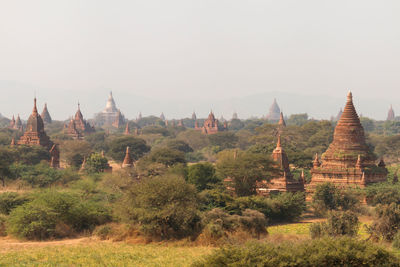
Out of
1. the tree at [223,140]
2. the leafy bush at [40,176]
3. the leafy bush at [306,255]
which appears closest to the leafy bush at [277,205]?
the leafy bush at [306,255]

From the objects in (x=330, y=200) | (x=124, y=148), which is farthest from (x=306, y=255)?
(x=124, y=148)

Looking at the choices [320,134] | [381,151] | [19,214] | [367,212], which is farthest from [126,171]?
[381,151]

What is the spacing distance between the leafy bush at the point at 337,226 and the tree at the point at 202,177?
44.6 ft

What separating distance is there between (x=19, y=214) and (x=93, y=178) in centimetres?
1896

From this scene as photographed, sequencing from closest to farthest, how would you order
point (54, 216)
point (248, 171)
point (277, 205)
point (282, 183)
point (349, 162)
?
point (54, 216)
point (277, 205)
point (248, 171)
point (282, 183)
point (349, 162)

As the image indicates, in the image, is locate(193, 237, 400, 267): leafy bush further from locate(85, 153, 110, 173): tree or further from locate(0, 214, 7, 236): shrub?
locate(85, 153, 110, 173): tree

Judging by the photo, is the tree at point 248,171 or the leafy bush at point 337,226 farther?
the tree at point 248,171

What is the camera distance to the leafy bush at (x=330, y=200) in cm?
3959

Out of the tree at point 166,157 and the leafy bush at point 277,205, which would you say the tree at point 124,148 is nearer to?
the tree at point 166,157

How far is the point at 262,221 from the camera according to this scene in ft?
101

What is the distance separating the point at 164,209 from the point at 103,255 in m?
5.04

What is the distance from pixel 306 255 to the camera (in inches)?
770

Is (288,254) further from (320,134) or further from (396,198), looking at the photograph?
(320,134)

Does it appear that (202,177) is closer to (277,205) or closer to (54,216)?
(277,205)
